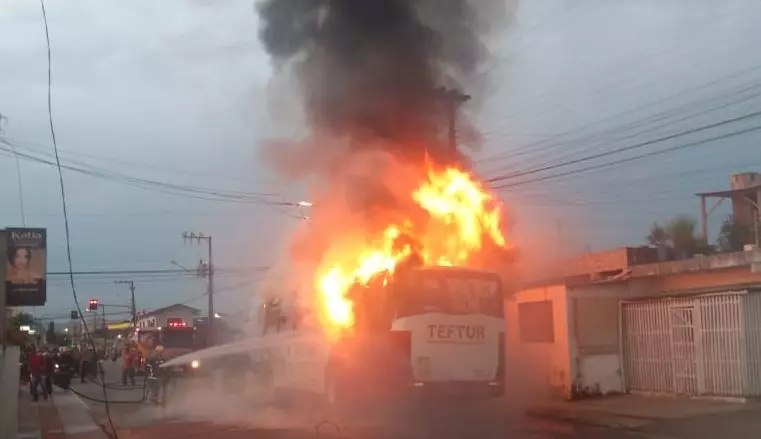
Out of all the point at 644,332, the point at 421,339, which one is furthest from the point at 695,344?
the point at 421,339

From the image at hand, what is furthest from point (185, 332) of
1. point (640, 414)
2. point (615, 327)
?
point (640, 414)

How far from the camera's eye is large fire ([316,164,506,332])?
16781 mm

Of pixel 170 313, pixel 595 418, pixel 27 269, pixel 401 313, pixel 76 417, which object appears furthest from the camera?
pixel 170 313

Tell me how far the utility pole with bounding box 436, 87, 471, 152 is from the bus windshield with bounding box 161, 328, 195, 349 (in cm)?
1473

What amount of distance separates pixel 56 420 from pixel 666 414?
12983mm

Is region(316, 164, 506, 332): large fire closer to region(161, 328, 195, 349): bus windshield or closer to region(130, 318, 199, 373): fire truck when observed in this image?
region(130, 318, 199, 373): fire truck

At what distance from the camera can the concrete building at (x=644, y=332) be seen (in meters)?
16.8

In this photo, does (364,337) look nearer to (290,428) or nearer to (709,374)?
(290,428)

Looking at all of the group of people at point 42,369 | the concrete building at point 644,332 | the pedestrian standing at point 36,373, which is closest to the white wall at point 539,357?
the concrete building at point 644,332

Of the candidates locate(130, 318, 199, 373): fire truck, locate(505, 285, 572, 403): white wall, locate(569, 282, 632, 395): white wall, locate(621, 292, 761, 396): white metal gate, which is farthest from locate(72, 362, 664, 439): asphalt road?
locate(130, 318, 199, 373): fire truck

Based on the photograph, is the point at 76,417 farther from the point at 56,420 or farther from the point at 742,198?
the point at 742,198

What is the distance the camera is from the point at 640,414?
51.5 feet

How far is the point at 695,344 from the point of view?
1770cm

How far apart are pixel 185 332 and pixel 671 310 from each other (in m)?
19.3
